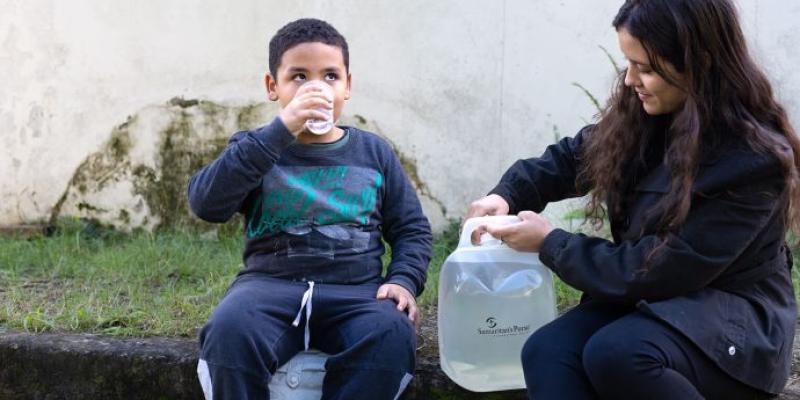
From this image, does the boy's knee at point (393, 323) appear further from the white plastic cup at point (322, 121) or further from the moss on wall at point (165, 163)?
the moss on wall at point (165, 163)

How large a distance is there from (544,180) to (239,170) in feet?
2.81

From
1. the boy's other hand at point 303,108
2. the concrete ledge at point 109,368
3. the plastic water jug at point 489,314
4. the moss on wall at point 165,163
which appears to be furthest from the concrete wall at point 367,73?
the boy's other hand at point 303,108

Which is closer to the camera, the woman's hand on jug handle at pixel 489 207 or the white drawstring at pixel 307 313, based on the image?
the white drawstring at pixel 307 313

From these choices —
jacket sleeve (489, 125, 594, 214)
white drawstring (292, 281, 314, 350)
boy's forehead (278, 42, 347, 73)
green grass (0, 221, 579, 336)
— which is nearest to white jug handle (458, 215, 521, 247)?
jacket sleeve (489, 125, 594, 214)

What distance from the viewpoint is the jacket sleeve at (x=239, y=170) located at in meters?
2.68

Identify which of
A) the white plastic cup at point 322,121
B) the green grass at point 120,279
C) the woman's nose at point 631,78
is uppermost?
the woman's nose at point 631,78

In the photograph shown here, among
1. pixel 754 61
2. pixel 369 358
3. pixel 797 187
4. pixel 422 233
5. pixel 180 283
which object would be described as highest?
pixel 754 61

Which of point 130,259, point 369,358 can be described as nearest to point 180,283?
point 130,259

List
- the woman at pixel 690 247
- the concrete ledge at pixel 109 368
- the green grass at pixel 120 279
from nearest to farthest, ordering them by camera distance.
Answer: the woman at pixel 690 247
the concrete ledge at pixel 109 368
the green grass at pixel 120 279

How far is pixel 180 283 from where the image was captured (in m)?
4.04

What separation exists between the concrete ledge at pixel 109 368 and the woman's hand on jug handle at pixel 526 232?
50 centimetres

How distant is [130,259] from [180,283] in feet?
1.34

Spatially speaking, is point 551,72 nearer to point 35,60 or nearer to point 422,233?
point 422,233

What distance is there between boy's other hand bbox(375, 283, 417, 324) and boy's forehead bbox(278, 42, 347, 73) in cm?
63
